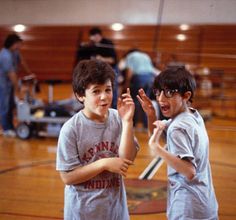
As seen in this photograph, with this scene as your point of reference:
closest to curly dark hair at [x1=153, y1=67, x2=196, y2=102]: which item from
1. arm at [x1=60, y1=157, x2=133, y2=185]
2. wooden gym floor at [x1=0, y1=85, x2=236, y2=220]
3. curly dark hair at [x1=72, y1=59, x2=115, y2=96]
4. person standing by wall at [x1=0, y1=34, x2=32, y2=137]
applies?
curly dark hair at [x1=72, y1=59, x2=115, y2=96]

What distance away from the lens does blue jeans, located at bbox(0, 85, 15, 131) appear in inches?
235

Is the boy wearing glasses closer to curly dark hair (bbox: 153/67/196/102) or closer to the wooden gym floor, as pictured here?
curly dark hair (bbox: 153/67/196/102)

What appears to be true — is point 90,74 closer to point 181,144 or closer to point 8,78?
point 181,144

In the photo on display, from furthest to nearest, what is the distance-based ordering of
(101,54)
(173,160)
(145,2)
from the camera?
→ 1. (101,54)
2. (145,2)
3. (173,160)

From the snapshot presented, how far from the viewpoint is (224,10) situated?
269 cm

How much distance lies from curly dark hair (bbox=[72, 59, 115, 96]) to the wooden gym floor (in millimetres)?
1688

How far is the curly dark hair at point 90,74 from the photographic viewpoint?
1.71m

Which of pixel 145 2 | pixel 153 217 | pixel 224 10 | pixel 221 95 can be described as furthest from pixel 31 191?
pixel 221 95

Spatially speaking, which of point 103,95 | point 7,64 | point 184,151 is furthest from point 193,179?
point 7,64

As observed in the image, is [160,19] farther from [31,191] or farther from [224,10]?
[31,191]

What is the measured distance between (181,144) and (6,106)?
15.4 feet

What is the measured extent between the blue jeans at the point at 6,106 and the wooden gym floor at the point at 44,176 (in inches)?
8.2

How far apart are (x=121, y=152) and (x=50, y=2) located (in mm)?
1866

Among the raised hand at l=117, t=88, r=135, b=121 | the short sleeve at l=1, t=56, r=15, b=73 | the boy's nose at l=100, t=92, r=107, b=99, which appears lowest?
the short sleeve at l=1, t=56, r=15, b=73
